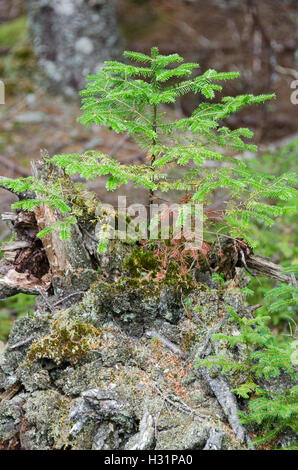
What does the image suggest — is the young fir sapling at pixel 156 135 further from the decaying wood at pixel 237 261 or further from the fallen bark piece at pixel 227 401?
the fallen bark piece at pixel 227 401

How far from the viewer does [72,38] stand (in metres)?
7.22

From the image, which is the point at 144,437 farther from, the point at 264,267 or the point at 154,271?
the point at 264,267

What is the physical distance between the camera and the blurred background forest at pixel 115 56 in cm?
689

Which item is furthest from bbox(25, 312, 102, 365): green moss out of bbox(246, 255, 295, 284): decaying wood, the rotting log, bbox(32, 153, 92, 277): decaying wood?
bbox(246, 255, 295, 284): decaying wood

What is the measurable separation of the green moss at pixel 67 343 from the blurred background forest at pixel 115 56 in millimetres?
3216

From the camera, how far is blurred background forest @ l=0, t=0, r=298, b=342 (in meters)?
6.89

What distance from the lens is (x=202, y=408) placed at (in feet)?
7.89

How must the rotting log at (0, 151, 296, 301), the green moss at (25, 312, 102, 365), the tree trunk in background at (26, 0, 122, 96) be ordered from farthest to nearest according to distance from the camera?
the tree trunk in background at (26, 0, 122, 96)
the rotting log at (0, 151, 296, 301)
the green moss at (25, 312, 102, 365)

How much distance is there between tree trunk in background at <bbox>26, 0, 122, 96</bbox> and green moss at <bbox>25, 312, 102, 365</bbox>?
583cm

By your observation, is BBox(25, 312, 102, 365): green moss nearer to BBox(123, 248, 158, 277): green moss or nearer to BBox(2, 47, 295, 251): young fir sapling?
BBox(123, 248, 158, 277): green moss

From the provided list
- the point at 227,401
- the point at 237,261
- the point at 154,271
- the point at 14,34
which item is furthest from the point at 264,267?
the point at 14,34

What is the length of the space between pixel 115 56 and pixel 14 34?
8.06 feet
